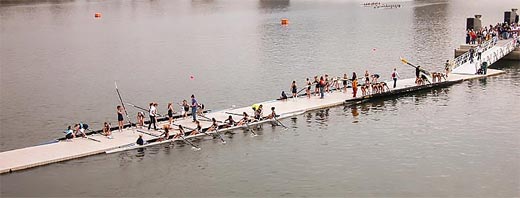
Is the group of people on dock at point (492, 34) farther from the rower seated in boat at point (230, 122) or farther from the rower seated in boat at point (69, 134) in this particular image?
the rower seated in boat at point (69, 134)

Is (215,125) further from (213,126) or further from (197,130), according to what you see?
(197,130)

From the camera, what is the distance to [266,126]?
4209 cm

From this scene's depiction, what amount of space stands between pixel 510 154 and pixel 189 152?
59.1ft

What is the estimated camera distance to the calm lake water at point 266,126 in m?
A: 32.2

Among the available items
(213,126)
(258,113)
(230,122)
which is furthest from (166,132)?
(258,113)

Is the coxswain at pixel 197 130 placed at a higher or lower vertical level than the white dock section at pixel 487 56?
lower

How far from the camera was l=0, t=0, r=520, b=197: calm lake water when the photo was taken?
1270 inches

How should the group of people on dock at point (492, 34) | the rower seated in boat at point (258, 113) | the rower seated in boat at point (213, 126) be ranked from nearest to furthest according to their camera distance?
the rower seated in boat at point (213, 126) < the rower seated in boat at point (258, 113) < the group of people on dock at point (492, 34)

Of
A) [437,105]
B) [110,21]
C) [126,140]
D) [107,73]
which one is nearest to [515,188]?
[437,105]

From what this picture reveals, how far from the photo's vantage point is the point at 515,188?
3159 centimetres

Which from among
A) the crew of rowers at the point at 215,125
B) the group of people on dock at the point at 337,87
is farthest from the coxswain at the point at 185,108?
the group of people on dock at the point at 337,87

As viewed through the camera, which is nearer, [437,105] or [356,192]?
[356,192]

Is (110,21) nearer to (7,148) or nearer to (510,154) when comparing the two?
(7,148)

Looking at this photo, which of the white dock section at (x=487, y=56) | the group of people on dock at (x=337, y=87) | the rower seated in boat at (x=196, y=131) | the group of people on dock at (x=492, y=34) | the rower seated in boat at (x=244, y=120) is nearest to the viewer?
the rower seated in boat at (x=196, y=131)
